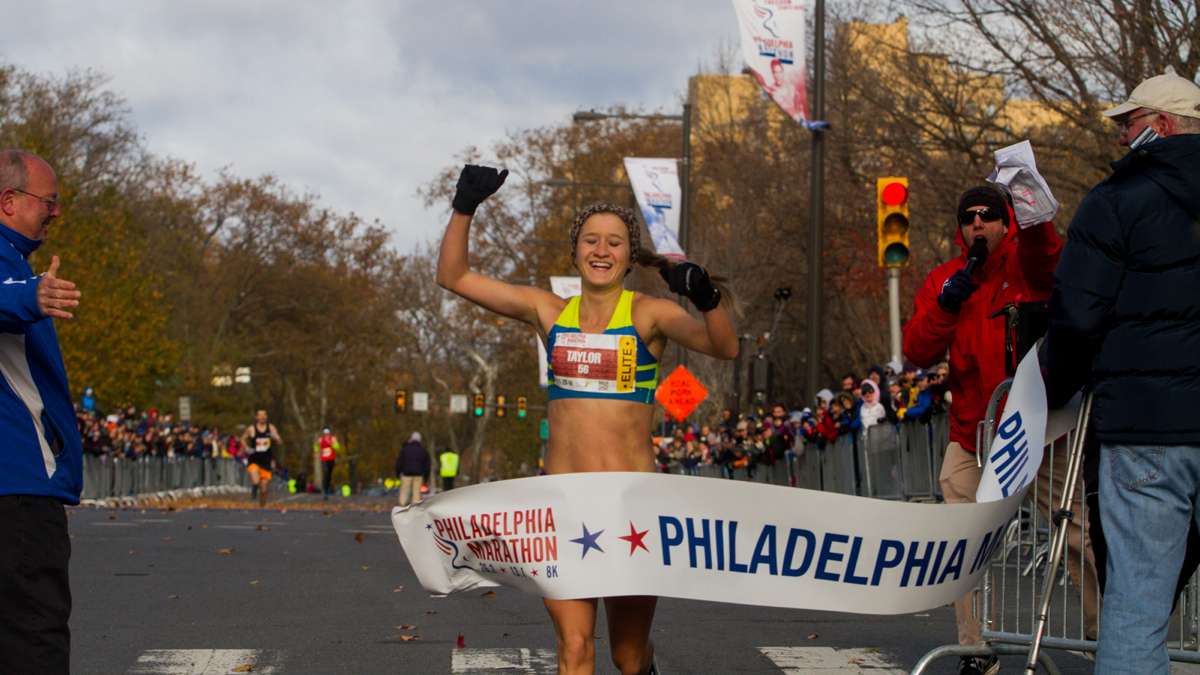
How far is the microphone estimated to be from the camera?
8.25 m

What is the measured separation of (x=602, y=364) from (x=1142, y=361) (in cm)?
187

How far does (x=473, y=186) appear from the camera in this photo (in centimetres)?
676

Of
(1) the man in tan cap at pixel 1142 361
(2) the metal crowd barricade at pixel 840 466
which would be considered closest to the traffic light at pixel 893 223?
(2) the metal crowd barricade at pixel 840 466

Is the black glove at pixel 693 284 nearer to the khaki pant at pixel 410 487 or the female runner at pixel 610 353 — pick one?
the female runner at pixel 610 353

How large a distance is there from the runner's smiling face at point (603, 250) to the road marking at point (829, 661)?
3.03 m

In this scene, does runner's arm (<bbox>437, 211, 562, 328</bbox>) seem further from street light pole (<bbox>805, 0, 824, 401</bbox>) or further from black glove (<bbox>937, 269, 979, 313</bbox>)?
street light pole (<bbox>805, 0, 824, 401</bbox>)

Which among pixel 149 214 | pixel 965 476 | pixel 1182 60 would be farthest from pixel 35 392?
pixel 149 214

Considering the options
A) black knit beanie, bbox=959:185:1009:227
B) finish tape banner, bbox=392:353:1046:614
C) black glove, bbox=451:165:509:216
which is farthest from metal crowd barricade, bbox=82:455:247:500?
finish tape banner, bbox=392:353:1046:614

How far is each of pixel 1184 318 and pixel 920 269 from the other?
3798 centimetres

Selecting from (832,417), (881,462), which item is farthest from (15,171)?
(832,417)

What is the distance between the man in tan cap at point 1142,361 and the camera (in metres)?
5.69

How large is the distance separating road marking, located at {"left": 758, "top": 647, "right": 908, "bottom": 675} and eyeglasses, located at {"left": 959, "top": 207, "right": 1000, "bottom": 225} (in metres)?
2.16

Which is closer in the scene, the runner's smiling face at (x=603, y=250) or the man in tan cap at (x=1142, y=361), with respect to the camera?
the man in tan cap at (x=1142, y=361)

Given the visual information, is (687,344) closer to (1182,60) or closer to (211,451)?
(1182,60)
